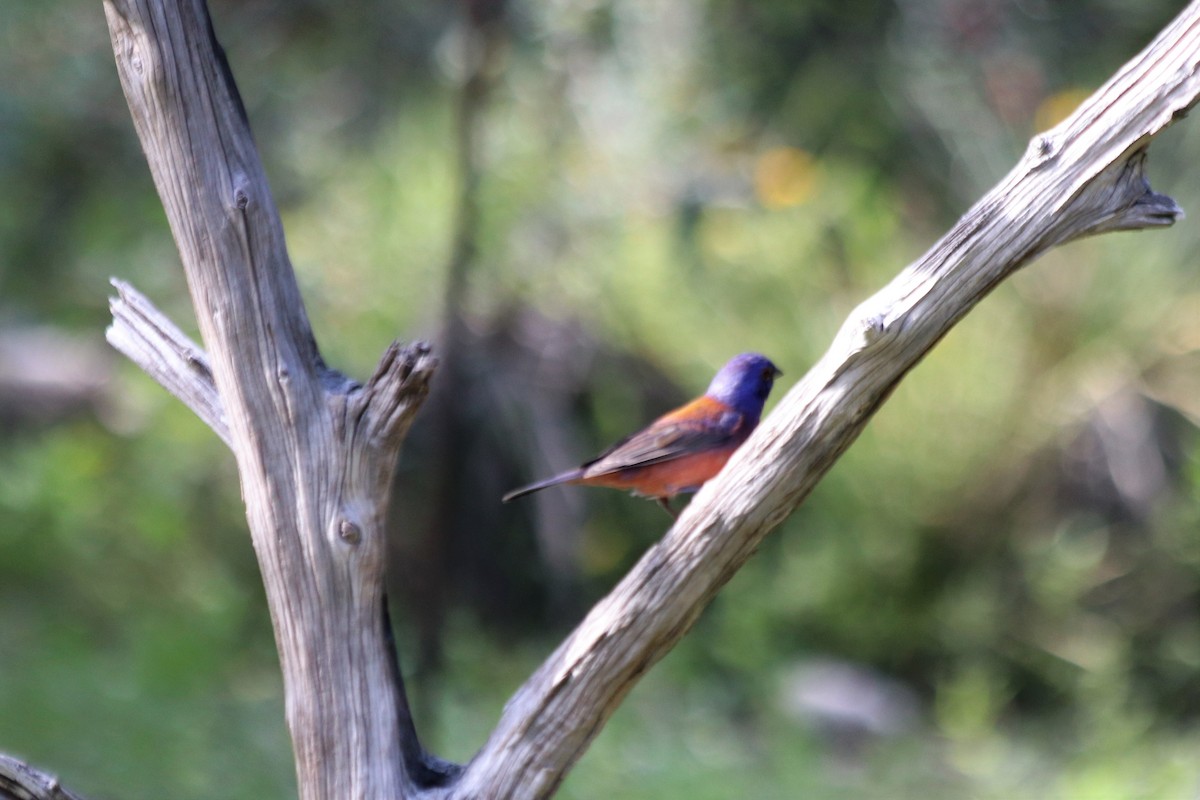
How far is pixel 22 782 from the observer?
67.3 inches

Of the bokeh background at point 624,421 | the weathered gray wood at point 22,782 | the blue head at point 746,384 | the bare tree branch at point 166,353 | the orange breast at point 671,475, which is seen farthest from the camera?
the bokeh background at point 624,421

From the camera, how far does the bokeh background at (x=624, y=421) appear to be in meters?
4.61

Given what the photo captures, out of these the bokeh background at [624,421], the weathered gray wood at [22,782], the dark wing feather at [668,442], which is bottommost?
the weathered gray wood at [22,782]

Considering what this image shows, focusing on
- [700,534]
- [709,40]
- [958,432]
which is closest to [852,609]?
[958,432]

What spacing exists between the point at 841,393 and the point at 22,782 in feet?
4.20

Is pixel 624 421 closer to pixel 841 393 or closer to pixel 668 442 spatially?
pixel 668 442

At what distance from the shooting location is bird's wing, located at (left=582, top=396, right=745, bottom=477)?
8.27ft

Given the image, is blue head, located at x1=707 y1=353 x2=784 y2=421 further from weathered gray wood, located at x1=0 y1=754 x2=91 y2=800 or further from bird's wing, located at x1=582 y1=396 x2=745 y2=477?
weathered gray wood, located at x1=0 y1=754 x2=91 y2=800

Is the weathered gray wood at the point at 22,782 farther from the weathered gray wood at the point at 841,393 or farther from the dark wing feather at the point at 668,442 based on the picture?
the dark wing feather at the point at 668,442

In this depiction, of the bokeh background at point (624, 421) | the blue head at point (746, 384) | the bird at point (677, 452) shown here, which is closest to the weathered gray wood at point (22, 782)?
the bird at point (677, 452)

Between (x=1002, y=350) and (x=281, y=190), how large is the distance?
3.26m

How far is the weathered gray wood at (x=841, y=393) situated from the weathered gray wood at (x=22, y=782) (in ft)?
1.89

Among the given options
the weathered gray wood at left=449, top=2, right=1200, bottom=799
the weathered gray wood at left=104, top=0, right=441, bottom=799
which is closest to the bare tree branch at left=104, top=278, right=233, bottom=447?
the weathered gray wood at left=104, top=0, right=441, bottom=799

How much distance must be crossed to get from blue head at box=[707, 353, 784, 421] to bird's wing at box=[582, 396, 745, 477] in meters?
0.05
